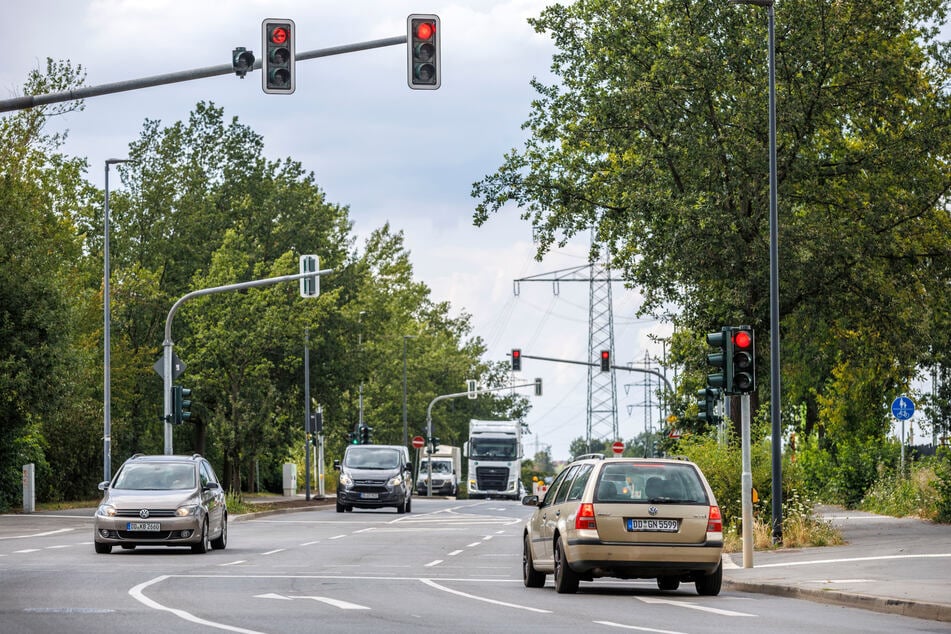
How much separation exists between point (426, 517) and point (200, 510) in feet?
67.9

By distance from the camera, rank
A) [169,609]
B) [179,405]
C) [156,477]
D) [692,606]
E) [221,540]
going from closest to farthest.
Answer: [169,609], [692,606], [156,477], [221,540], [179,405]

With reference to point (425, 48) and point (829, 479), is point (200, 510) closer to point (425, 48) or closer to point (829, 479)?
point (425, 48)

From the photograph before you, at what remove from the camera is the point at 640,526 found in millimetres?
17297

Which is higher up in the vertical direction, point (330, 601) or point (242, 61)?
point (242, 61)

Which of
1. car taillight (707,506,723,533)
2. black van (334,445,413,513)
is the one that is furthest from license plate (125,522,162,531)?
black van (334,445,413,513)

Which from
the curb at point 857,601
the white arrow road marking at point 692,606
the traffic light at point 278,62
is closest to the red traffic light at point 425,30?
the traffic light at point 278,62

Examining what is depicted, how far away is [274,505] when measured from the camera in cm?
5216

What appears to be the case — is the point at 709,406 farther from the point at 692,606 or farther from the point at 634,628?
the point at 634,628

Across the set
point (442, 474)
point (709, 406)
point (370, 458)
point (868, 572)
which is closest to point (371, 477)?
point (370, 458)

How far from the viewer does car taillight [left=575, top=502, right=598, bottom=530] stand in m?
17.2

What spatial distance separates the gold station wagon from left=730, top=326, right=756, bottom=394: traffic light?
3887 millimetres

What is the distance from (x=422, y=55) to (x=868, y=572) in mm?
8265

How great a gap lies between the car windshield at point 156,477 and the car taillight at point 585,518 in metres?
10.6

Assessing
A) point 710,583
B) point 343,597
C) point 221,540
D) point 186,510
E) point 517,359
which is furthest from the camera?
point 517,359
